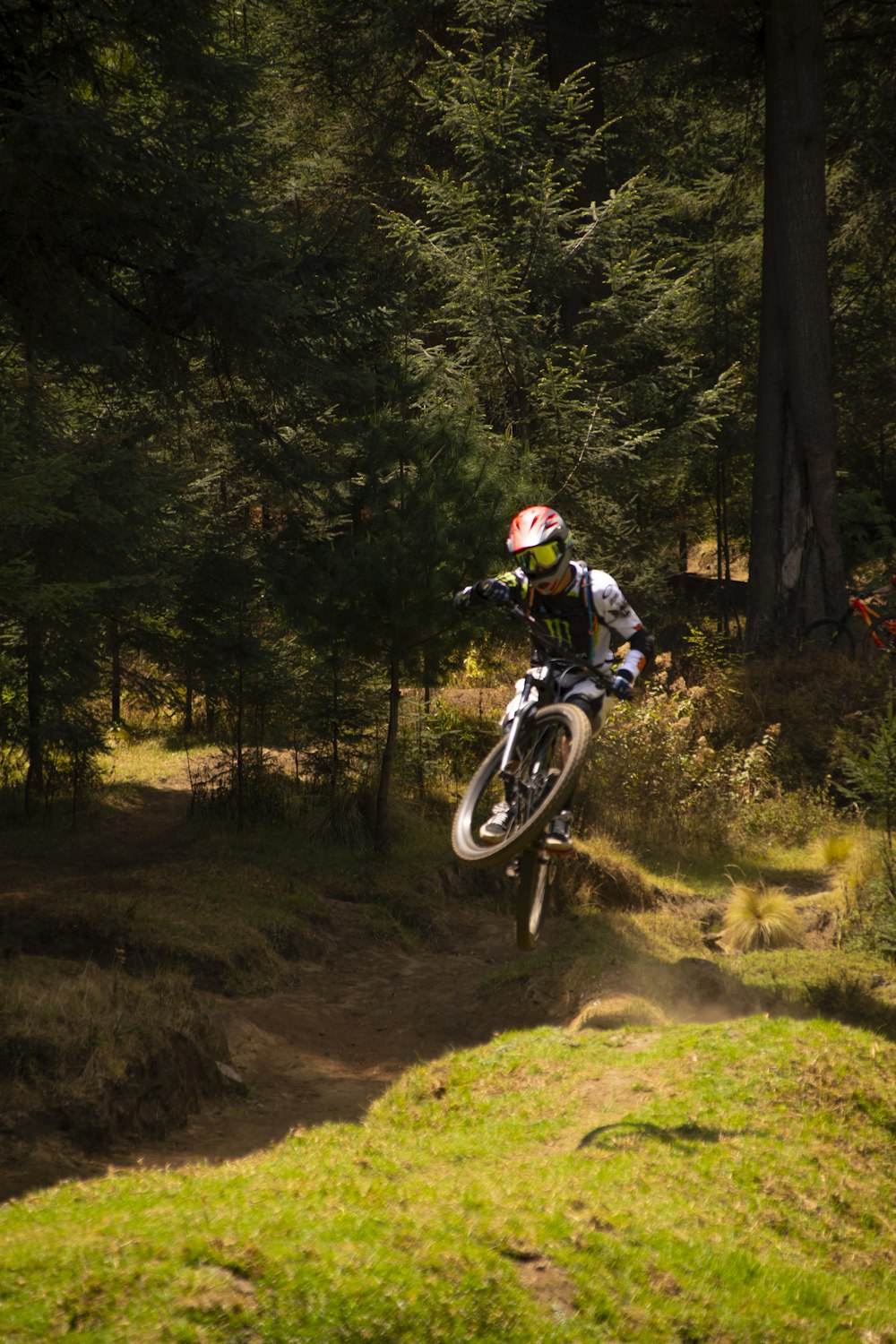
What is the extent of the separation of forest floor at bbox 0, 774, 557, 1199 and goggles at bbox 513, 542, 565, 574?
5061 mm

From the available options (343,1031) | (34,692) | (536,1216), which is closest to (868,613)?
(343,1031)

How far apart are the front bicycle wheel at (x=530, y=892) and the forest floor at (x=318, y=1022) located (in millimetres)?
3523

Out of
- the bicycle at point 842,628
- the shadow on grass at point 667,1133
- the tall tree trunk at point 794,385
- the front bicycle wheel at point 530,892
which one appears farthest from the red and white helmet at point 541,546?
the tall tree trunk at point 794,385

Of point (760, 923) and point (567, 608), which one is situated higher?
point (567, 608)

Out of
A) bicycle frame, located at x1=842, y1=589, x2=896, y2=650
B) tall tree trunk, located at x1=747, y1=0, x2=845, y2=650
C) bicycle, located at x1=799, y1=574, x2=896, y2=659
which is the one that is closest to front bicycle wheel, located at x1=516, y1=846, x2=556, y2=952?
bicycle frame, located at x1=842, y1=589, x2=896, y2=650

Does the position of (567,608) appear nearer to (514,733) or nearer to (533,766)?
(514,733)

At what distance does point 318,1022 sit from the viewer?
40.9 ft

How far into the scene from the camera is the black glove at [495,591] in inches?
291

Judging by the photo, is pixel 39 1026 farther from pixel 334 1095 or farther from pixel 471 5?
pixel 471 5

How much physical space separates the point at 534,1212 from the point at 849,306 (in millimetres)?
23191

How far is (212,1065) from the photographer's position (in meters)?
10.5

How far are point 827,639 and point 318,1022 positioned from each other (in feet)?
38.8

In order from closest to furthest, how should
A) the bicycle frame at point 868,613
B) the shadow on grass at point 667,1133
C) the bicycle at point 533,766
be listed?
the bicycle at point 533,766 → the shadow on grass at point 667,1133 → the bicycle frame at point 868,613

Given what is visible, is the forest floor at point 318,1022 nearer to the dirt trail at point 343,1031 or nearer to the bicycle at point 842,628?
the dirt trail at point 343,1031
